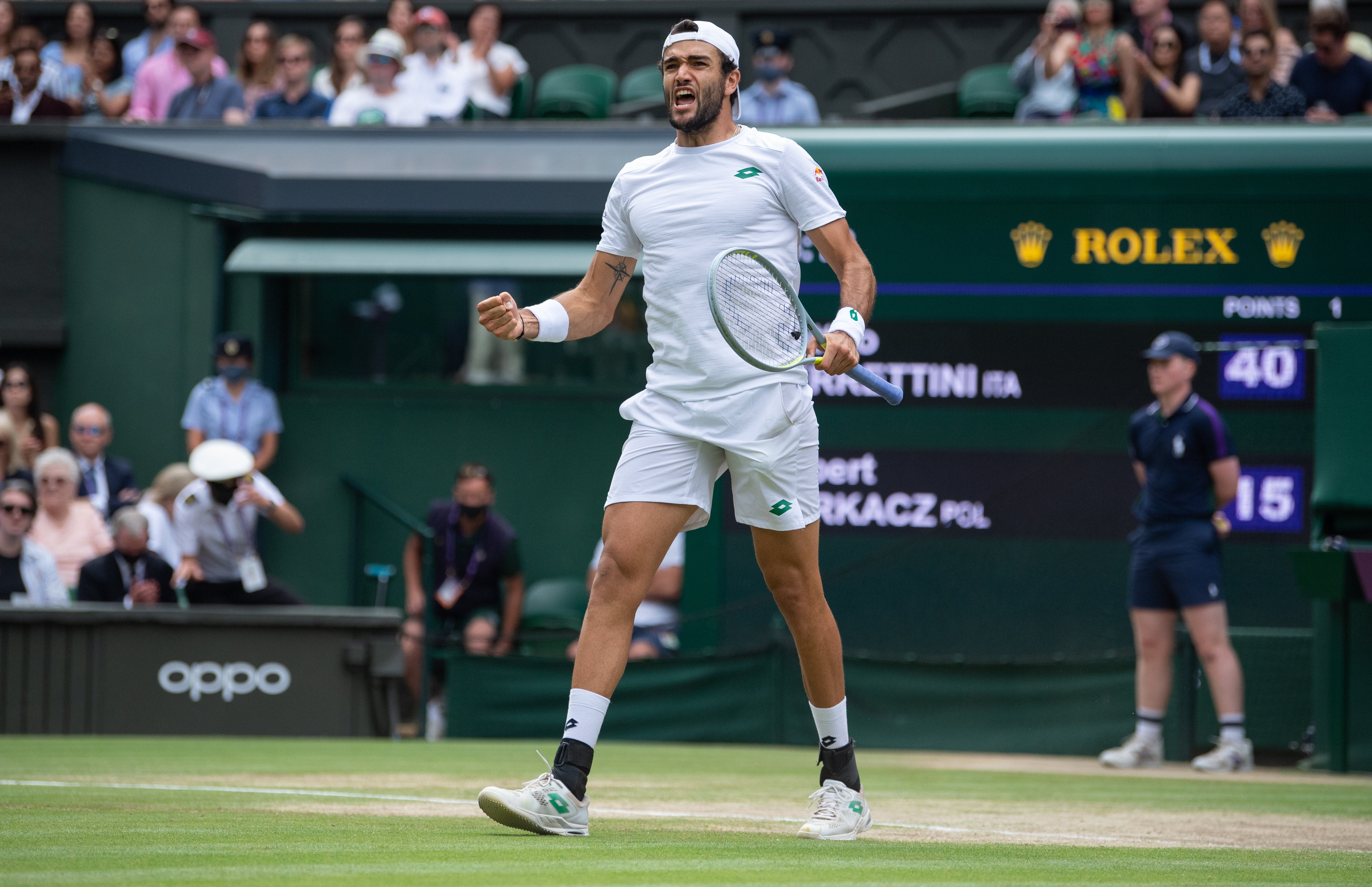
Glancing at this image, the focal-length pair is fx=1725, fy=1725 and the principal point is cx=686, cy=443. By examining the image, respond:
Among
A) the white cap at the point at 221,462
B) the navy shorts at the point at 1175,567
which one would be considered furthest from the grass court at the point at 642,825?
the white cap at the point at 221,462

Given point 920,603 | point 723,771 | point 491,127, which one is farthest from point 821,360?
point 491,127

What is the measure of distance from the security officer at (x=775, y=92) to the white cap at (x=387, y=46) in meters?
2.72

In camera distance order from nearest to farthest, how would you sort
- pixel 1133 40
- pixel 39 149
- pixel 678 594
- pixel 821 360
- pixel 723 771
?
pixel 821 360 < pixel 723 771 < pixel 678 594 < pixel 1133 40 < pixel 39 149

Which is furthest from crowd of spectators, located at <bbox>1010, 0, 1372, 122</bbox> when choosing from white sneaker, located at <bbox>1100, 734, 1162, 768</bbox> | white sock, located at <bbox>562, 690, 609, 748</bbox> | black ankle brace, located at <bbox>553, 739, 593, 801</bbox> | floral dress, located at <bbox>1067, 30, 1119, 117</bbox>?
black ankle brace, located at <bbox>553, 739, 593, 801</bbox>

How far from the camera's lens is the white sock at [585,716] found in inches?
183

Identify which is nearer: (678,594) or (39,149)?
(678,594)

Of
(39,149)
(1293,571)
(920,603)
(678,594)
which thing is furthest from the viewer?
(39,149)

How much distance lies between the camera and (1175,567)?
369 inches

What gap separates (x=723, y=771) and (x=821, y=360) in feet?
12.8

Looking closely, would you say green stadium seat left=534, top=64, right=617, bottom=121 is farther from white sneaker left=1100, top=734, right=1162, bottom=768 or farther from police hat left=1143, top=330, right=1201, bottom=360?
white sneaker left=1100, top=734, right=1162, bottom=768

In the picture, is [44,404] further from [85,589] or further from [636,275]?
[636,275]

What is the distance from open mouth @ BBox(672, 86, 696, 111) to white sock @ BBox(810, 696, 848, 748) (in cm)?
175

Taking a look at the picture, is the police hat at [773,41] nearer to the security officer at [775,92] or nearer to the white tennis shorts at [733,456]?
the security officer at [775,92]

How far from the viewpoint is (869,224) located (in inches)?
445
